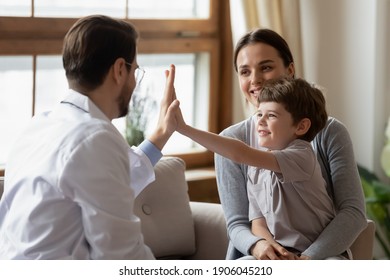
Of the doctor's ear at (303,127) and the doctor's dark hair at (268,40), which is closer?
the doctor's ear at (303,127)

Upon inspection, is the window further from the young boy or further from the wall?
the young boy

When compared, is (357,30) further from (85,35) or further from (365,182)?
(85,35)

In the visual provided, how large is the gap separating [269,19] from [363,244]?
4.69 feet

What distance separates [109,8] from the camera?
3.45 meters

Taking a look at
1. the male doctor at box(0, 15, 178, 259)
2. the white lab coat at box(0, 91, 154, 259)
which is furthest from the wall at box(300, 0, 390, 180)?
the white lab coat at box(0, 91, 154, 259)

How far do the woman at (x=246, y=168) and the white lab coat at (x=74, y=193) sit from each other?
Result: 664 millimetres

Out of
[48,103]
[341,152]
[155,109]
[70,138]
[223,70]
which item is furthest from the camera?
[223,70]

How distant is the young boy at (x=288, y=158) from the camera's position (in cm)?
221

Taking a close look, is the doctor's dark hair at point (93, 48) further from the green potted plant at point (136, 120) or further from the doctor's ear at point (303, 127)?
the green potted plant at point (136, 120)

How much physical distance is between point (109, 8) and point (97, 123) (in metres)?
1.78

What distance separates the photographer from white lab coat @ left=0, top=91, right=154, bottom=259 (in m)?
1.71

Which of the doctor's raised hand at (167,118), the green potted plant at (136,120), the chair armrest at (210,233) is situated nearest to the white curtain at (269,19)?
the green potted plant at (136,120)

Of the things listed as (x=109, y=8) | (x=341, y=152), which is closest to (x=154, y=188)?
(x=341, y=152)

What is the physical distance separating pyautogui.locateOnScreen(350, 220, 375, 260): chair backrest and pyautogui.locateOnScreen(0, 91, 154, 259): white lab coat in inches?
36.2
